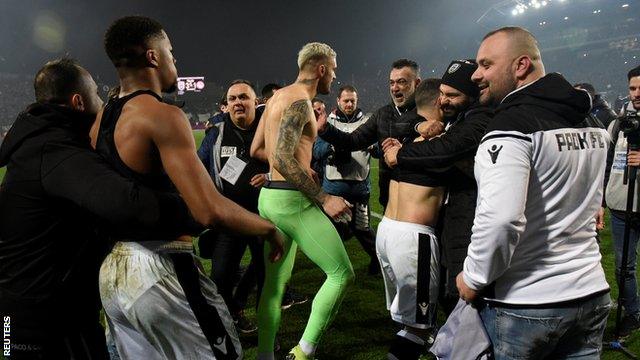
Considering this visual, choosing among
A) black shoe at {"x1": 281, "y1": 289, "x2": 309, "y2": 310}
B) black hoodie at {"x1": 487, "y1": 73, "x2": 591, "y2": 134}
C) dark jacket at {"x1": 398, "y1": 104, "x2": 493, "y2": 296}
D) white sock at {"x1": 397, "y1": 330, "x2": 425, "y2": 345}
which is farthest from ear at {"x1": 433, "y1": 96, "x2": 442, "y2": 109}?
black shoe at {"x1": 281, "y1": 289, "x2": 309, "y2": 310}

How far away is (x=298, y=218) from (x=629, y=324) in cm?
312

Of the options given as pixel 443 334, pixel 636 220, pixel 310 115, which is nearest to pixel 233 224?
pixel 443 334

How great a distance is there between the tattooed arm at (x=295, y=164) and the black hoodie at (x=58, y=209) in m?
1.18

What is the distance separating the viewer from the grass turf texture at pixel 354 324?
3.98 metres

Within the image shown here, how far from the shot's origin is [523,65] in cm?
206

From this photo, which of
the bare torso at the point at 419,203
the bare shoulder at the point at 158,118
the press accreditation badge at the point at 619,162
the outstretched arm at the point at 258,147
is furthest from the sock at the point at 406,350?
the press accreditation badge at the point at 619,162

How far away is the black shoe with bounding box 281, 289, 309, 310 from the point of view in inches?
198

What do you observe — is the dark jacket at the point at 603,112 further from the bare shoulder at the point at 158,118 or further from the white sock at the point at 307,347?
the bare shoulder at the point at 158,118

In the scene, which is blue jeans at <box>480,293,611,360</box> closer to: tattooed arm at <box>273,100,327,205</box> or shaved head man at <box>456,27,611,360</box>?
shaved head man at <box>456,27,611,360</box>

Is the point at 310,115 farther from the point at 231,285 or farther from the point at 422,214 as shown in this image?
the point at 231,285

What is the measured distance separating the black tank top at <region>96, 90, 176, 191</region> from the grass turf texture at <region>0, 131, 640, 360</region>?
2.34 meters

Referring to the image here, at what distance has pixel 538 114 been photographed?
190cm

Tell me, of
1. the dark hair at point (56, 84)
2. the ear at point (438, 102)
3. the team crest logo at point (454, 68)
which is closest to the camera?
the dark hair at point (56, 84)

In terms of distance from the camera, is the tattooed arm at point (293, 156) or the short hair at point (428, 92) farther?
the short hair at point (428, 92)
